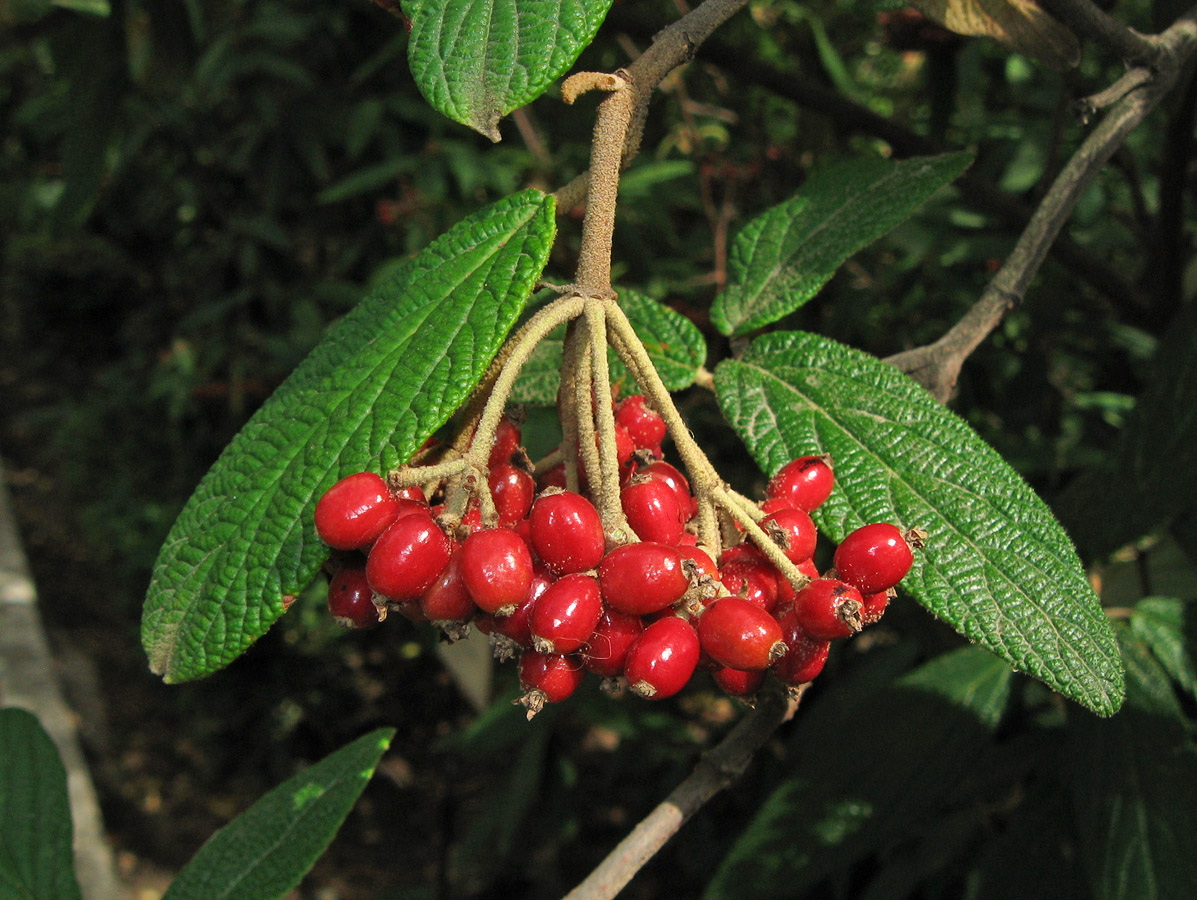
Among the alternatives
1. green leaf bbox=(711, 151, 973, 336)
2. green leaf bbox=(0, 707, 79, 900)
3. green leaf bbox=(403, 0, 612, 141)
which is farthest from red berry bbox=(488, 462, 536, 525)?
green leaf bbox=(0, 707, 79, 900)

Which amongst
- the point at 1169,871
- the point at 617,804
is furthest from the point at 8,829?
the point at 617,804

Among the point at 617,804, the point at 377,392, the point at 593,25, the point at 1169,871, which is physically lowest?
the point at 617,804

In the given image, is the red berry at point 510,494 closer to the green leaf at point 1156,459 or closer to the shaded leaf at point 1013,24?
the shaded leaf at point 1013,24

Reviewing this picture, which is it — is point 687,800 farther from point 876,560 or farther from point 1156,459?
point 1156,459

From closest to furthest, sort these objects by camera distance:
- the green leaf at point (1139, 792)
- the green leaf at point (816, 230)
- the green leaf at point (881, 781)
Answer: the green leaf at point (816, 230), the green leaf at point (1139, 792), the green leaf at point (881, 781)

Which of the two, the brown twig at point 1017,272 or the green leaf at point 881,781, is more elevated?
the brown twig at point 1017,272

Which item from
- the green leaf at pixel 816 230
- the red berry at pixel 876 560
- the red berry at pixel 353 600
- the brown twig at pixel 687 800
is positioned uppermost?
the green leaf at pixel 816 230

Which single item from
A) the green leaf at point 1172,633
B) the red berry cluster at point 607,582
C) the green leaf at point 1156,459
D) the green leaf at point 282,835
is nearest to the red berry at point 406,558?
the red berry cluster at point 607,582

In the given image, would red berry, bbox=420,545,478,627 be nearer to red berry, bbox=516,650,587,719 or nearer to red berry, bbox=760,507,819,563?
red berry, bbox=516,650,587,719

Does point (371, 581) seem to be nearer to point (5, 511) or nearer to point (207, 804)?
point (207, 804)
